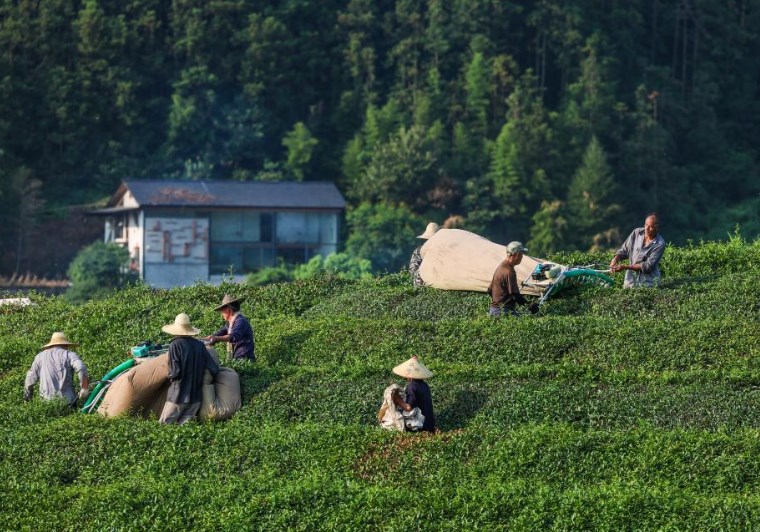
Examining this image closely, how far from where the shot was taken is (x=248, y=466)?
18.8m

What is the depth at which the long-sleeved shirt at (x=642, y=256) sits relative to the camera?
25.4 meters

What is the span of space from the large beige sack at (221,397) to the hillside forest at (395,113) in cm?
5270

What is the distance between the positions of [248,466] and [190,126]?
211 ft

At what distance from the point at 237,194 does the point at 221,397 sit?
5408 cm

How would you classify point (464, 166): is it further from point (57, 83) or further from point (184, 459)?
point (184, 459)

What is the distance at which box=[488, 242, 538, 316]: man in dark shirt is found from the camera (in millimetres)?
24125

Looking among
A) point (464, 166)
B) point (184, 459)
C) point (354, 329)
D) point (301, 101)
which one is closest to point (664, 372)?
point (354, 329)

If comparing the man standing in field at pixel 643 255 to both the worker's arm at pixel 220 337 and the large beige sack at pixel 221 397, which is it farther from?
the large beige sack at pixel 221 397

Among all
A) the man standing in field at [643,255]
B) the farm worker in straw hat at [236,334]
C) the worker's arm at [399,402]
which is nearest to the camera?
the worker's arm at [399,402]

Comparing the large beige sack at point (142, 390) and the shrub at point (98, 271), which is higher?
the large beige sack at point (142, 390)

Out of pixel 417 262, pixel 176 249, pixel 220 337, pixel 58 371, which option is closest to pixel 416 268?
pixel 417 262

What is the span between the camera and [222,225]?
245 feet

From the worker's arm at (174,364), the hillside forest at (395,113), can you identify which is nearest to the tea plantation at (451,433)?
the worker's arm at (174,364)

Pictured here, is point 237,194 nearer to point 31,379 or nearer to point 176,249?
point 176,249
